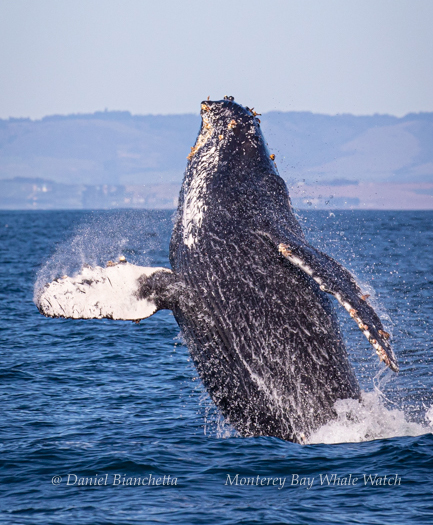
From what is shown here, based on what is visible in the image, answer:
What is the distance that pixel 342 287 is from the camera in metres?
9.05

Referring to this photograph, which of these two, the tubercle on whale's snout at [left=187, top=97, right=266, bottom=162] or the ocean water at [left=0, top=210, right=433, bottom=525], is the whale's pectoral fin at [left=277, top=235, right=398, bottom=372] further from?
the tubercle on whale's snout at [left=187, top=97, right=266, bottom=162]

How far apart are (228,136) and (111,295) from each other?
2.94 m

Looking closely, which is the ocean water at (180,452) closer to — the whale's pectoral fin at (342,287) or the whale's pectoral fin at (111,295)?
the whale's pectoral fin at (111,295)

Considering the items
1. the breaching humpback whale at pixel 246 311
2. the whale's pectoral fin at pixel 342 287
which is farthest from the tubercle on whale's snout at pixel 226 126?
the whale's pectoral fin at pixel 342 287

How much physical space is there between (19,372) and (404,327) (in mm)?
10275

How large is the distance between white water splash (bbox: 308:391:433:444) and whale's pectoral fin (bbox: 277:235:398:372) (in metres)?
1.49

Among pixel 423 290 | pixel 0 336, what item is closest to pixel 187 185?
pixel 0 336

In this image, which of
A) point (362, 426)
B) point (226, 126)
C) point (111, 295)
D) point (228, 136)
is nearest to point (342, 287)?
point (362, 426)

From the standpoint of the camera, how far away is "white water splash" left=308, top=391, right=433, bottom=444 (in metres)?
10.0

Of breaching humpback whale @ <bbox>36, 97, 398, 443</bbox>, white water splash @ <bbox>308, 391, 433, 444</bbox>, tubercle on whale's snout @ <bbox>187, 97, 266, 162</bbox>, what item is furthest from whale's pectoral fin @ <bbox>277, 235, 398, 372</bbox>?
tubercle on whale's snout @ <bbox>187, 97, 266, 162</bbox>

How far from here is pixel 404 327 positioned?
2048 cm

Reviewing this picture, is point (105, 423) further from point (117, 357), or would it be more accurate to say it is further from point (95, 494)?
point (117, 357)

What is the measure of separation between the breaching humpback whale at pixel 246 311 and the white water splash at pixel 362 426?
13cm

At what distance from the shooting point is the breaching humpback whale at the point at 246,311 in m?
9.89
